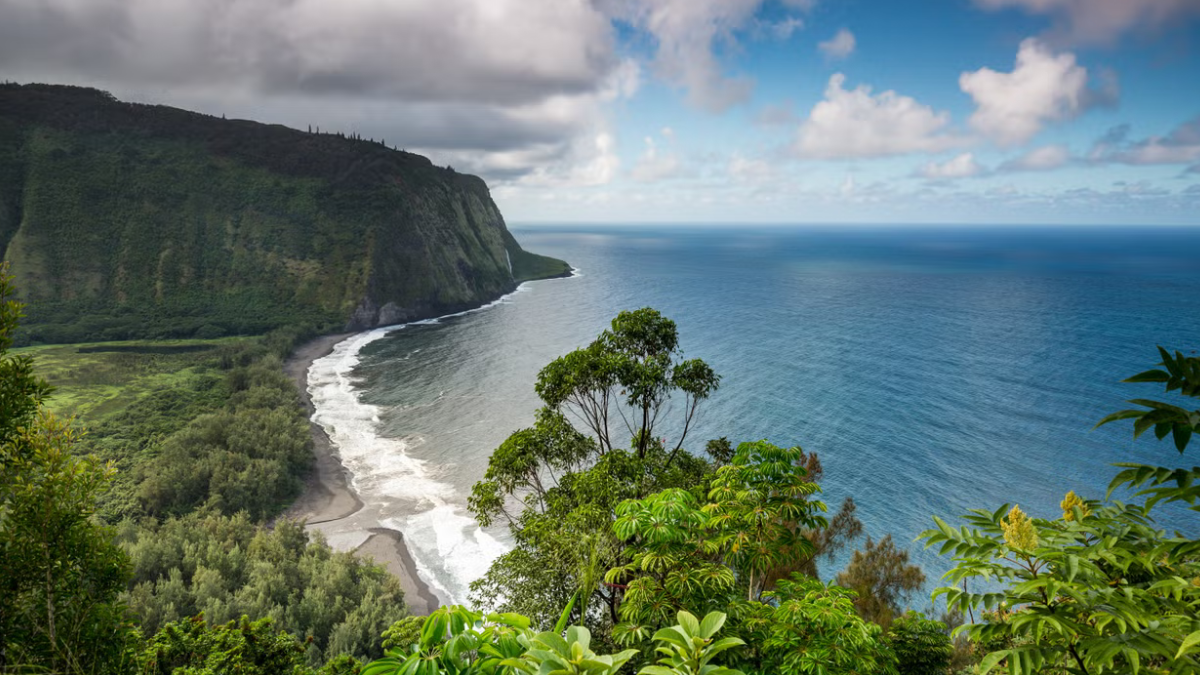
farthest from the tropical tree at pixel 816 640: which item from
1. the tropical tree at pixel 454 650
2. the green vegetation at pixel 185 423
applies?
the green vegetation at pixel 185 423

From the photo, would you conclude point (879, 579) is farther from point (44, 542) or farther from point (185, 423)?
Answer: point (185, 423)

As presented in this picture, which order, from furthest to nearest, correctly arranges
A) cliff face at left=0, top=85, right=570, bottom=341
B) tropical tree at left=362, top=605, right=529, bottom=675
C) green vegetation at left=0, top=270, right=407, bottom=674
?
A: 1. cliff face at left=0, top=85, right=570, bottom=341
2. green vegetation at left=0, top=270, right=407, bottom=674
3. tropical tree at left=362, top=605, right=529, bottom=675

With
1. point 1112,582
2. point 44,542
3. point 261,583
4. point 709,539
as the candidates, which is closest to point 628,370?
point 709,539

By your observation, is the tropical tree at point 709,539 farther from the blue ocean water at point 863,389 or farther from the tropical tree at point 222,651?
the blue ocean water at point 863,389

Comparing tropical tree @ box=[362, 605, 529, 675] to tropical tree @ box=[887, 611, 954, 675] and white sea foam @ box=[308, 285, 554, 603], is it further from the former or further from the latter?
white sea foam @ box=[308, 285, 554, 603]

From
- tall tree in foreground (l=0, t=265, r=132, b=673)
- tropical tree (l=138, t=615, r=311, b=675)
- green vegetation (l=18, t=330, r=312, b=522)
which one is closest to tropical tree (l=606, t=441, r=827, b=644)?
tall tree in foreground (l=0, t=265, r=132, b=673)
